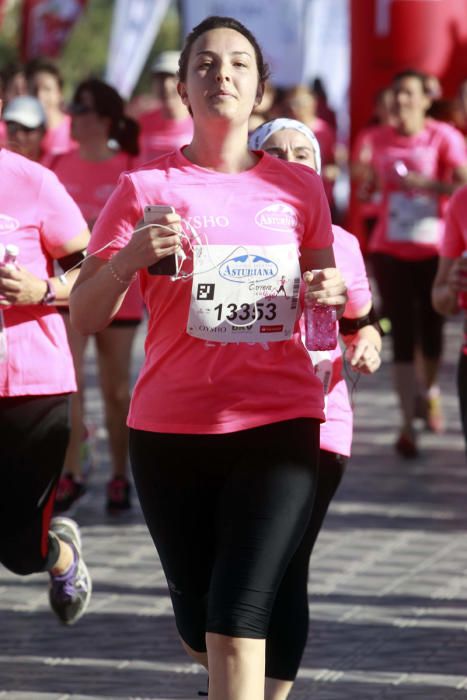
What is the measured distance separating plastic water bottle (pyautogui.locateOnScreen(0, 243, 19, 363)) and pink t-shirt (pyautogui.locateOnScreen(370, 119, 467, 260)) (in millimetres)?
4676

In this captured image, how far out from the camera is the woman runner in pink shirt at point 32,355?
5059 mm

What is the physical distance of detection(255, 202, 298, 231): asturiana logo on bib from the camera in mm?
3947

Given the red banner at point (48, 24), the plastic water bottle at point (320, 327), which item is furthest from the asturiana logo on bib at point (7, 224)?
the red banner at point (48, 24)

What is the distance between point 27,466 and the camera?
5.22 meters

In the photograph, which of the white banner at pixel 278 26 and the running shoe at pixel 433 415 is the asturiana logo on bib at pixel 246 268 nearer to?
the running shoe at pixel 433 415

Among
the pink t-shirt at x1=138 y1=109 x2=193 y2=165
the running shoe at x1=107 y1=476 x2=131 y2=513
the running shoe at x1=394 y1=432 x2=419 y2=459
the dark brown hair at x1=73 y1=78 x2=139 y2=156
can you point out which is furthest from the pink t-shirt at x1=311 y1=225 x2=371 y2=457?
the pink t-shirt at x1=138 y1=109 x2=193 y2=165

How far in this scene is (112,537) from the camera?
746 cm

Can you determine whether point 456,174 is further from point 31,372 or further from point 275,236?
A: point 275,236

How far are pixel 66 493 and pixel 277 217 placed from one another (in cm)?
417

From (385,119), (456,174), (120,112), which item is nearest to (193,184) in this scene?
(120,112)

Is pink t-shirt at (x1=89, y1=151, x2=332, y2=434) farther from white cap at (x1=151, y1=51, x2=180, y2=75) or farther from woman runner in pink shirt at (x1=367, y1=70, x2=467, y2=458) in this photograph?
white cap at (x1=151, y1=51, x2=180, y2=75)

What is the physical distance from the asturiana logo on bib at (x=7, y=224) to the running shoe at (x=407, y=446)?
474cm

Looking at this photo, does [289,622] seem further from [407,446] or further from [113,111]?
[407,446]

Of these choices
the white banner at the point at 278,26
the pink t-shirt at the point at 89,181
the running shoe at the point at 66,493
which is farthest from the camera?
the white banner at the point at 278,26
